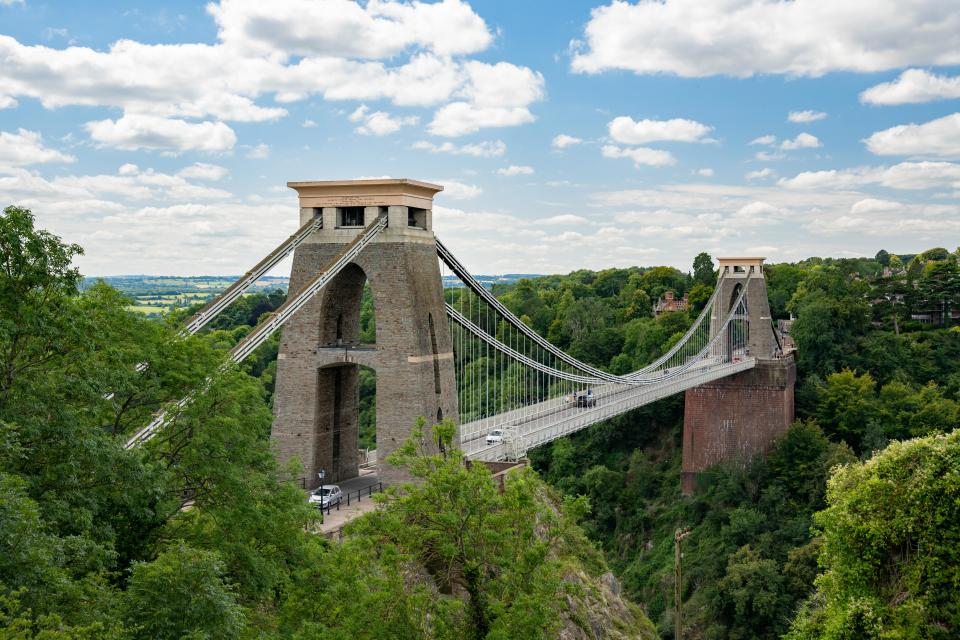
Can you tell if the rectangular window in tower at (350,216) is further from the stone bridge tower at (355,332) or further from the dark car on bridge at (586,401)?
the dark car on bridge at (586,401)

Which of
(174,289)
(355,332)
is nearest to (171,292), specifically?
(174,289)

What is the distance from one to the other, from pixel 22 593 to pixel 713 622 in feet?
106

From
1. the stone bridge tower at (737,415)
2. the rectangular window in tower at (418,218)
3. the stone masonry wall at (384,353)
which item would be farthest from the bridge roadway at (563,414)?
the rectangular window in tower at (418,218)

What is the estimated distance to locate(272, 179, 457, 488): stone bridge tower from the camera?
1998cm

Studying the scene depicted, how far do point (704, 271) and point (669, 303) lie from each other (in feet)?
11.2

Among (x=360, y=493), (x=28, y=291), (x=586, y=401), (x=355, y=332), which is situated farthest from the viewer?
(x=586, y=401)

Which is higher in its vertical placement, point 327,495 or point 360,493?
point 327,495

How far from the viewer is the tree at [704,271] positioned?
219 ft

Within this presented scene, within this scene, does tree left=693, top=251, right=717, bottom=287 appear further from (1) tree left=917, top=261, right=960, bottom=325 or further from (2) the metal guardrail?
(2) the metal guardrail

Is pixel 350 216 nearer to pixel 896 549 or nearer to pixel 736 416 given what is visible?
pixel 896 549

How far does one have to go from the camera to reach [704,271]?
6850cm

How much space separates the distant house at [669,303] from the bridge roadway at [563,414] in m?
21.6

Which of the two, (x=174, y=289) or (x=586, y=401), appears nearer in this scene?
(x=586, y=401)

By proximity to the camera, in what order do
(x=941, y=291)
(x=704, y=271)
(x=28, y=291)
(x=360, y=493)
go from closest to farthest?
(x=28, y=291), (x=360, y=493), (x=941, y=291), (x=704, y=271)
